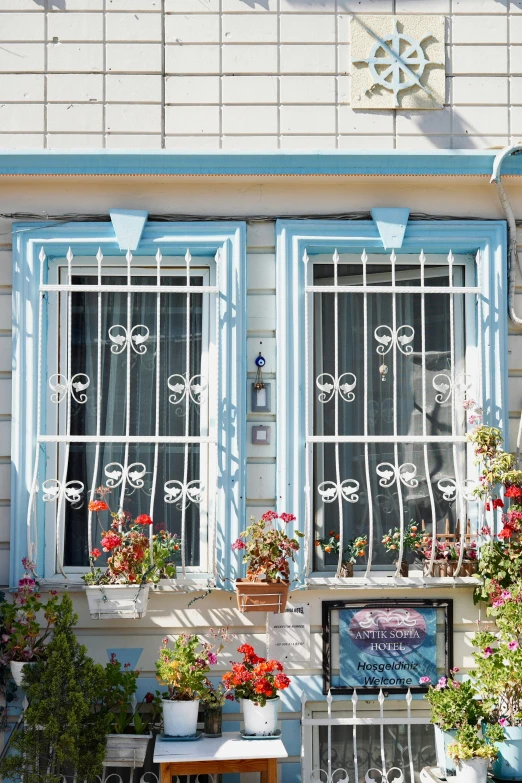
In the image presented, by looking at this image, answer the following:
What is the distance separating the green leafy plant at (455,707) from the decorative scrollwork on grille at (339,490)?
1.15 m

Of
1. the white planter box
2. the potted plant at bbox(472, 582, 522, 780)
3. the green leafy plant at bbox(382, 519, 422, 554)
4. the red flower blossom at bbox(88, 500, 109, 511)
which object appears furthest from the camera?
the green leafy plant at bbox(382, 519, 422, 554)

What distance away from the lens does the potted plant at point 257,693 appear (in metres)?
5.39

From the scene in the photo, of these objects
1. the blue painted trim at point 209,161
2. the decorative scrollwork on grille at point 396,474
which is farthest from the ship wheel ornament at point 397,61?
the decorative scrollwork on grille at point 396,474

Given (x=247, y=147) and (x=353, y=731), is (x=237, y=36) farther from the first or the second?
(x=353, y=731)

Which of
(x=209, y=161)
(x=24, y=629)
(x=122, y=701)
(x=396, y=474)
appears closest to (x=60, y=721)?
(x=122, y=701)

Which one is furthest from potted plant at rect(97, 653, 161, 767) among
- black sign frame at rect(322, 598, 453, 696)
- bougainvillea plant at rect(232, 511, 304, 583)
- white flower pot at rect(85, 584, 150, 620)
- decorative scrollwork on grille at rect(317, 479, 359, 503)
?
decorative scrollwork on grille at rect(317, 479, 359, 503)

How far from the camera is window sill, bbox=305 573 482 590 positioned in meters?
5.87

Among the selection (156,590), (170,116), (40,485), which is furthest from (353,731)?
(170,116)

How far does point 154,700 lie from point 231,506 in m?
1.12

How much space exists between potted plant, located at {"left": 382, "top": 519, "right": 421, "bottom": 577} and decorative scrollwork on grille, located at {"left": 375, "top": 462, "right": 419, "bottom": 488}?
237mm

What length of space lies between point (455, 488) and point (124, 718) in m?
2.24

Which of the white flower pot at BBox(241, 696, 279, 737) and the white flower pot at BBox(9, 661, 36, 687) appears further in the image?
the white flower pot at BBox(9, 661, 36, 687)

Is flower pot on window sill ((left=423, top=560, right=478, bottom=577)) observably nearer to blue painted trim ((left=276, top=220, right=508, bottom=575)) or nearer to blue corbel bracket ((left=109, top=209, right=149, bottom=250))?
blue painted trim ((left=276, top=220, right=508, bottom=575))

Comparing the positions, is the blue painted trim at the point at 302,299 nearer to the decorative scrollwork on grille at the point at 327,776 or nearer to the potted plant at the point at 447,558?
the potted plant at the point at 447,558
